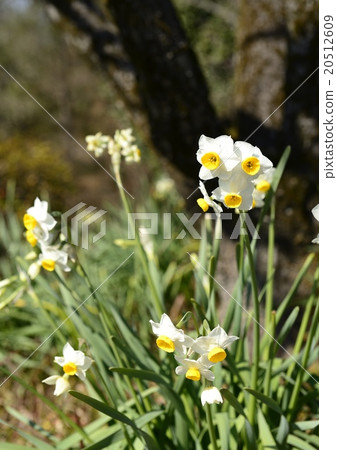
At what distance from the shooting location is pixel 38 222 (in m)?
1.26

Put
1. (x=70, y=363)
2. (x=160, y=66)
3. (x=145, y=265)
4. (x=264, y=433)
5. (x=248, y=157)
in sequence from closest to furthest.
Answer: (x=248, y=157)
(x=70, y=363)
(x=264, y=433)
(x=145, y=265)
(x=160, y=66)

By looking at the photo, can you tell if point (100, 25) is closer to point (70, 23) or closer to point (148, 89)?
point (70, 23)

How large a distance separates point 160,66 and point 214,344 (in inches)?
62.7

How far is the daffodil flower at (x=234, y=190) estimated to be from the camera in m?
0.99

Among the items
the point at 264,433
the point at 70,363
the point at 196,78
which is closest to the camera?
the point at 70,363

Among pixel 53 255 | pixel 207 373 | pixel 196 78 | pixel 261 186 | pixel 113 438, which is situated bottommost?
pixel 113 438

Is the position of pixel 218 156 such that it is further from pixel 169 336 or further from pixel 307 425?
pixel 307 425

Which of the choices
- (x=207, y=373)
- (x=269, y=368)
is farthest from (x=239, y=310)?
(x=207, y=373)

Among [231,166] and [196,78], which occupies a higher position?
[196,78]

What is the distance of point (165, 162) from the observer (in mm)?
2602

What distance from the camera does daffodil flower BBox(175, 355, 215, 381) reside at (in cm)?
98
